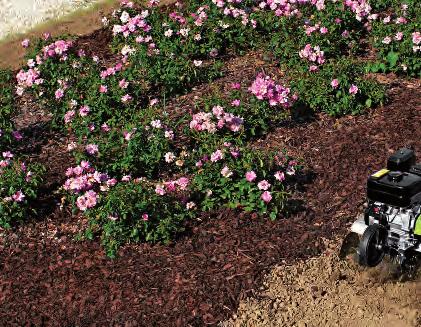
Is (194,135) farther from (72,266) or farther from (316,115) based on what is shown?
(72,266)

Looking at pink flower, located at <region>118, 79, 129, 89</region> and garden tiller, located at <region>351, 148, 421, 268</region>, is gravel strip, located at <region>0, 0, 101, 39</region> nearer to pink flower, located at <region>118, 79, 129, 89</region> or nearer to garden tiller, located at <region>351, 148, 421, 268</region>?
pink flower, located at <region>118, 79, 129, 89</region>

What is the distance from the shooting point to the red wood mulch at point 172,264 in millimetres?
5863

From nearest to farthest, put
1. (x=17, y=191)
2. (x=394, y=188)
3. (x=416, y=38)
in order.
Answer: (x=394, y=188), (x=17, y=191), (x=416, y=38)

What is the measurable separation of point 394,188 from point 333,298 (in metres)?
1.00

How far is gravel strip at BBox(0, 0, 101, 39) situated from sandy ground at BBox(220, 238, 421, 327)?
22.0 ft

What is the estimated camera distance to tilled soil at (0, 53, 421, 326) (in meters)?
5.87

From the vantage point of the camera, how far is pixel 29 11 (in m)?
11.9

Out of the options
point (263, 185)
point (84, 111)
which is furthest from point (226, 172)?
point (84, 111)

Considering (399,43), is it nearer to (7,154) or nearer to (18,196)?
(7,154)

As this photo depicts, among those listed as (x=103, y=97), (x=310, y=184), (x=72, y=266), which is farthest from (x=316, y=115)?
(x=72, y=266)

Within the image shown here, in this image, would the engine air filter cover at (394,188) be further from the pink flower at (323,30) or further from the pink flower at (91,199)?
the pink flower at (323,30)

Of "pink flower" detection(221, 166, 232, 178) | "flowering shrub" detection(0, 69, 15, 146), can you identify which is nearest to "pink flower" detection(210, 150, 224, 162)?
"pink flower" detection(221, 166, 232, 178)

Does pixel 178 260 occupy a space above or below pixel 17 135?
below

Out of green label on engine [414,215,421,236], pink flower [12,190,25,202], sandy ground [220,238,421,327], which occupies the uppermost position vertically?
pink flower [12,190,25,202]
